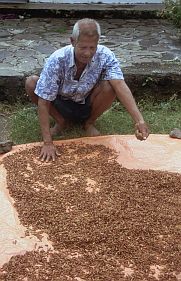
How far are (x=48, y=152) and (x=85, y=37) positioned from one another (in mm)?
840

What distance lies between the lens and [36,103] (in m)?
4.41

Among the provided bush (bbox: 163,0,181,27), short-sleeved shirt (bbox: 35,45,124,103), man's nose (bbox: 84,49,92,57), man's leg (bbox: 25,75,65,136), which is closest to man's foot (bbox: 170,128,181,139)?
short-sleeved shirt (bbox: 35,45,124,103)

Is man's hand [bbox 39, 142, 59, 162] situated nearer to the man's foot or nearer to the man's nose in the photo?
the man's nose

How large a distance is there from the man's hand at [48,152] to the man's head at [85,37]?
66 cm

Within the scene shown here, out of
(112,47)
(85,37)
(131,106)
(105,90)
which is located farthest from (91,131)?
(112,47)

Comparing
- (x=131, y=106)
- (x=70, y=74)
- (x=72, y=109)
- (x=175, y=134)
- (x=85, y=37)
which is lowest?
(x=175, y=134)

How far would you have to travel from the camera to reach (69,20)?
7.18 metres

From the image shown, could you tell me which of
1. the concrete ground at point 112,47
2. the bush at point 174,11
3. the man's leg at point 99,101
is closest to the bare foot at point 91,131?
the man's leg at point 99,101

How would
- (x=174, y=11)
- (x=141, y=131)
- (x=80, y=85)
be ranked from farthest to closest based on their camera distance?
1. (x=174, y=11)
2. (x=80, y=85)
3. (x=141, y=131)

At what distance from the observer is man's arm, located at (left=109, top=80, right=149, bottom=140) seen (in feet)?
12.7

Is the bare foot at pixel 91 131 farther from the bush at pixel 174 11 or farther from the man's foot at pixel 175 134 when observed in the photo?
the bush at pixel 174 11

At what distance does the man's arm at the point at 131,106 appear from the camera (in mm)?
3881

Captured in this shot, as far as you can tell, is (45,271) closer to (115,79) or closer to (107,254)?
(107,254)

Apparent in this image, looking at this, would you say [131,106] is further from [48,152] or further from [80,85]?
[48,152]
